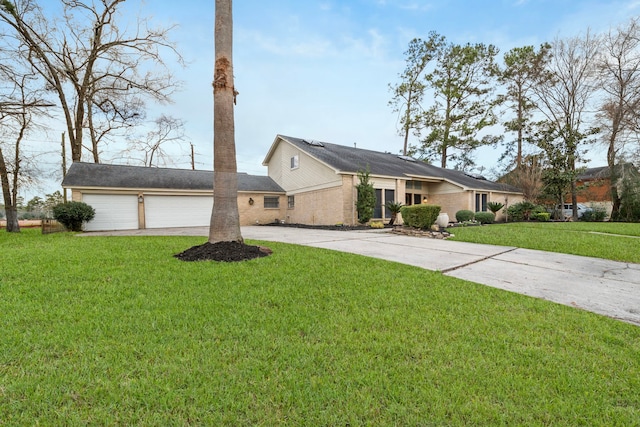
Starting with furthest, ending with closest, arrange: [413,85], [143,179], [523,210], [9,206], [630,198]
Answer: [413,85] → [523,210] → [630,198] → [143,179] → [9,206]

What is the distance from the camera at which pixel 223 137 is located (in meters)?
6.05

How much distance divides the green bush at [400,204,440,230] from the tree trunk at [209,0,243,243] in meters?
7.20

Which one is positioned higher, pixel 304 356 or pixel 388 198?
pixel 388 198

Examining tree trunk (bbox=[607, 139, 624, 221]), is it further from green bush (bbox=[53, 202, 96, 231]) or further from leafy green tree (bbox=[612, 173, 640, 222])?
green bush (bbox=[53, 202, 96, 231])

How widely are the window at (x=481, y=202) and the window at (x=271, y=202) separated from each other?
42.7 ft

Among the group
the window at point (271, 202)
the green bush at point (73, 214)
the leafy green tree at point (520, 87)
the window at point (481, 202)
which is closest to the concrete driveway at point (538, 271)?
the window at point (271, 202)

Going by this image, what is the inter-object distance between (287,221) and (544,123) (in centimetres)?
2208

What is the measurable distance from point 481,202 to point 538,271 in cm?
1535

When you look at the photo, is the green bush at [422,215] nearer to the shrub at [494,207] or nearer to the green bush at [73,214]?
the shrub at [494,207]

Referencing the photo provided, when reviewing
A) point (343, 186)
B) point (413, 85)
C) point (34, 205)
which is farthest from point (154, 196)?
point (34, 205)

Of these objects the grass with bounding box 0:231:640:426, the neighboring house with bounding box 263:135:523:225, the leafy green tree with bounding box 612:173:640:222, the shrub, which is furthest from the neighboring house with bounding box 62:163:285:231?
the leafy green tree with bounding box 612:173:640:222

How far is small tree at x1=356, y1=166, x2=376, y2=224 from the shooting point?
1354 centimetres

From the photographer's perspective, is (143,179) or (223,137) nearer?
(223,137)

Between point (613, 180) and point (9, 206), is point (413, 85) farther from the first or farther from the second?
point (9, 206)
